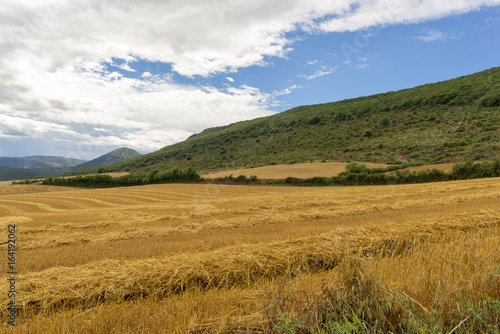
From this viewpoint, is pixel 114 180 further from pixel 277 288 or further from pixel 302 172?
pixel 277 288

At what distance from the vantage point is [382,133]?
84.8 meters

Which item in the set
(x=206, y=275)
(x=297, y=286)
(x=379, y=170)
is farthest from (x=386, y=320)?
(x=379, y=170)

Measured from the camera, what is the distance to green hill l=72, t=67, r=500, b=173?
5916 centimetres

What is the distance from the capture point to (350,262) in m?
3.02

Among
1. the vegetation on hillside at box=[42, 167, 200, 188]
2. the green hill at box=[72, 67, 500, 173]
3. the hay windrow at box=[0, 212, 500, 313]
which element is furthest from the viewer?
the green hill at box=[72, 67, 500, 173]

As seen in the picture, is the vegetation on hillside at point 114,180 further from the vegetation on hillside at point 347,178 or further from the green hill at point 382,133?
the green hill at point 382,133

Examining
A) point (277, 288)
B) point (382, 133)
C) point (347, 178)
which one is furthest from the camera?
point (382, 133)

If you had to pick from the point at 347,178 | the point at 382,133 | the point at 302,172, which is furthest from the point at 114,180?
the point at 382,133

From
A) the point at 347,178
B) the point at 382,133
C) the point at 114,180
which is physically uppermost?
the point at 382,133

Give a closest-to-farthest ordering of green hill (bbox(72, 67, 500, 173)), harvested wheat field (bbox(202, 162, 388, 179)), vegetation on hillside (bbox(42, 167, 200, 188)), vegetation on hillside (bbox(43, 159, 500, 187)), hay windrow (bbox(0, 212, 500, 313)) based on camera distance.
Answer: hay windrow (bbox(0, 212, 500, 313)), vegetation on hillside (bbox(43, 159, 500, 187)), harvested wheat field (bbox(202, 162, 388, 179)), vegetation on hillside (bbox(42, 167, 200, 188)), green hill (bbox(72, 67, 500, 173))

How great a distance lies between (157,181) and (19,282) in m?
54.7

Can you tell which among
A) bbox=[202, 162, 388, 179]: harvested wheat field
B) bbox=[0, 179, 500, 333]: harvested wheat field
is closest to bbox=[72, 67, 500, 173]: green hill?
bbox=[202, 162, 388, 179]: harvested wheat field

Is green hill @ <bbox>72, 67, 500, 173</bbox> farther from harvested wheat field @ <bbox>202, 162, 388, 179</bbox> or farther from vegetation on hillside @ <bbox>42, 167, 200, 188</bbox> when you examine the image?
vegetation on hillside @ <bbox>42, 167, 200, 188</bbox>

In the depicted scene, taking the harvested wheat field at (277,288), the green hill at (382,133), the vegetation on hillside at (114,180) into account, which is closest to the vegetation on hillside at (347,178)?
the vegetation on hillside at (114,180)
